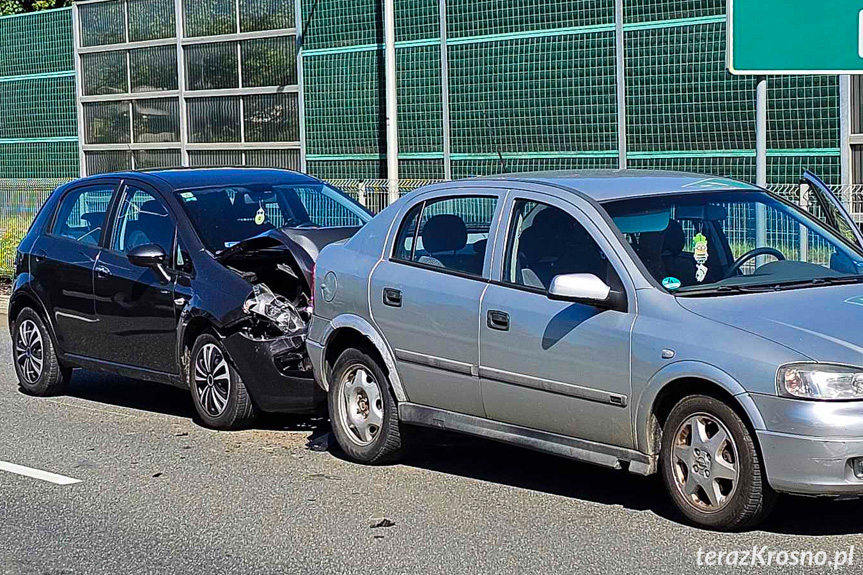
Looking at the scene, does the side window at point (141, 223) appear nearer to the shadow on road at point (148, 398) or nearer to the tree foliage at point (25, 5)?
the shadow on road at point (148, 398)

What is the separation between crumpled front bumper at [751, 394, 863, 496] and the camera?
593 centimetres

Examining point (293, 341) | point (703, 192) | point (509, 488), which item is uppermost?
point (703, 192)

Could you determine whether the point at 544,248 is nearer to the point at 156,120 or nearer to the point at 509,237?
the point at 509,237

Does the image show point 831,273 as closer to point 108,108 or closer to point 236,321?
point 236,321

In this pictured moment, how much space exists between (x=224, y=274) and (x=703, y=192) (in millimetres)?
3399

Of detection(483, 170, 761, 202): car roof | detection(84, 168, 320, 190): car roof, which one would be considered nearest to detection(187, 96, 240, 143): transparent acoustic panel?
detection(84, 168, 320, 190): car roof

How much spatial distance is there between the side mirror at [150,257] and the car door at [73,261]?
0.83 m

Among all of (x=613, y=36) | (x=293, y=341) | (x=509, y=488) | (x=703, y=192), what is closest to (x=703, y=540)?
(x=509, y=488)

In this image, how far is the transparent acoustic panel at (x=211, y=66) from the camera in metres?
25.2

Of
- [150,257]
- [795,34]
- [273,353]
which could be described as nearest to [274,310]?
[273,353]

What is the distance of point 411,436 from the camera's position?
8234mm

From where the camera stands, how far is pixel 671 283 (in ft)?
22.4

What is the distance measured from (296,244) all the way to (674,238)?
2.97 metres

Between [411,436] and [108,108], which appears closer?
[411,436]
